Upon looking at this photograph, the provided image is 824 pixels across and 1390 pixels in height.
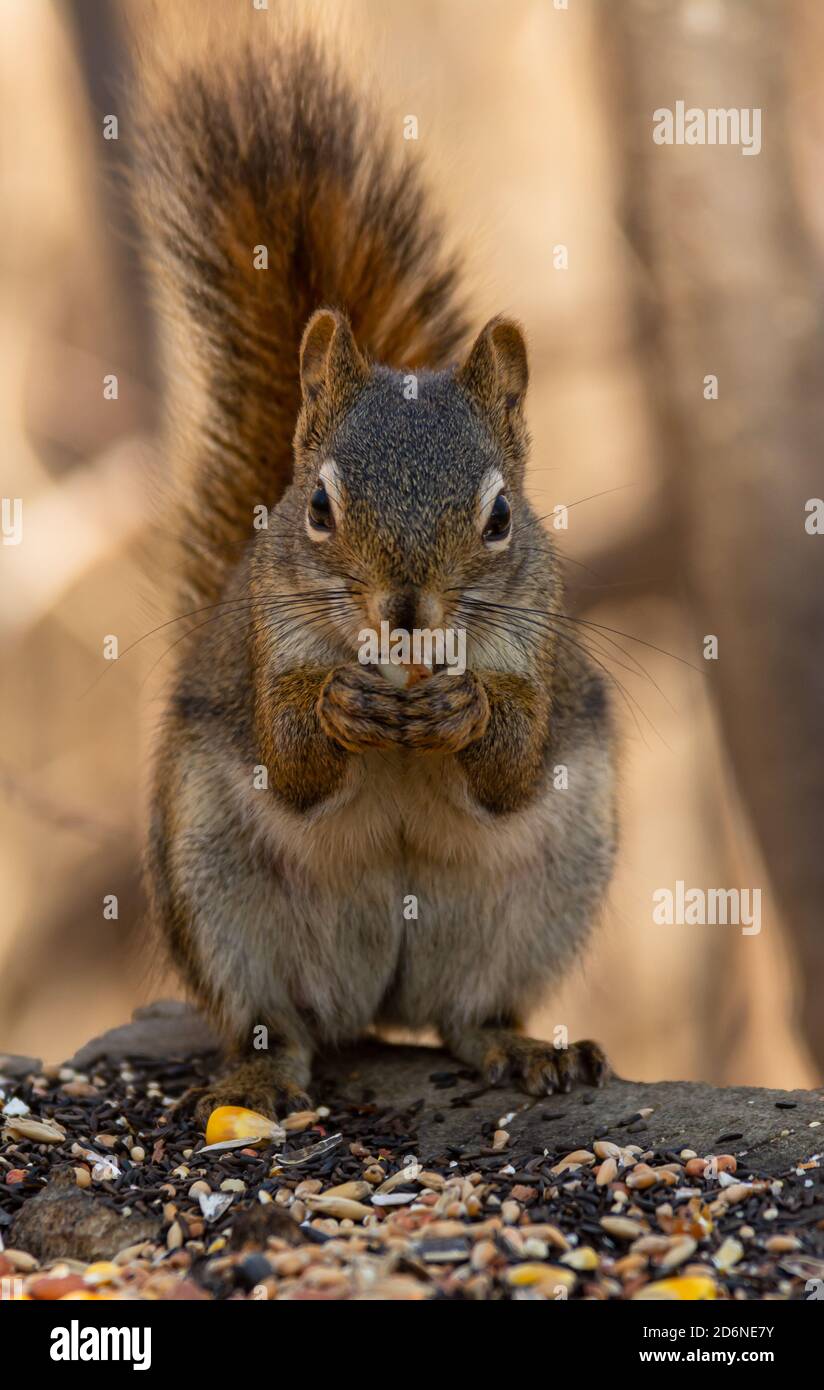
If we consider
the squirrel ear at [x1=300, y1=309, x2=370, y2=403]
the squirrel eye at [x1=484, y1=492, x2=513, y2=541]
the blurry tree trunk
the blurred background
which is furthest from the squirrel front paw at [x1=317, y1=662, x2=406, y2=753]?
the blurry tree trunk

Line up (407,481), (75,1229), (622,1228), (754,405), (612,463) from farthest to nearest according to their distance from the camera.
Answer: (612,463)
(754,405)
(407,481)
(75,1229)
(622,1228)

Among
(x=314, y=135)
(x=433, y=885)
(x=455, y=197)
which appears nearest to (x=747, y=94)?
(x=455, y=197)

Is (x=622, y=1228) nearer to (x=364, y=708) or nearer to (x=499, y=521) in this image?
(x=364, y=708)

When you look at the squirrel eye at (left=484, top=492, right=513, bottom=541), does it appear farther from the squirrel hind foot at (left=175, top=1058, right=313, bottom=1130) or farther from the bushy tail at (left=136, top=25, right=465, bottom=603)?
the squirrel hind foot at (left=175, top=1058, right=313, bottom=1130)

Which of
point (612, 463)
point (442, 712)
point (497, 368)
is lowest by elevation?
point (442, 712)

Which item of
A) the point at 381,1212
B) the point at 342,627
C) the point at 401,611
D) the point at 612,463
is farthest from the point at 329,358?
the point at 612,463

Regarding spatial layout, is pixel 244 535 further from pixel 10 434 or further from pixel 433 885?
pixel 10 434

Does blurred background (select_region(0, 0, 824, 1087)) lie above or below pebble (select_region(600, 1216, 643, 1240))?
above

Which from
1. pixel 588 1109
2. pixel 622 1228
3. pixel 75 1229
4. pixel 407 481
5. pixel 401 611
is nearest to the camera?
pixel 622 1228
